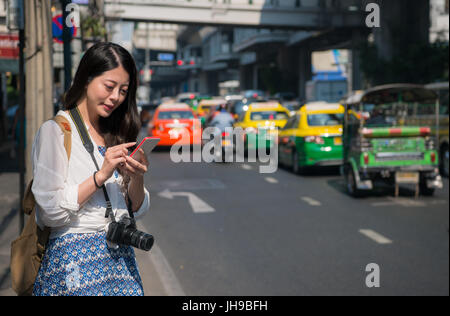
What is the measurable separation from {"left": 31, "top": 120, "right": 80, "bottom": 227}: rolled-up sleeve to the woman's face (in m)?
0.16

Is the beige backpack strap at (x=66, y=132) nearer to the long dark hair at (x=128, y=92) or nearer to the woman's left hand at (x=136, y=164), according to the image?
the long dark hair at (x=128, y=92)

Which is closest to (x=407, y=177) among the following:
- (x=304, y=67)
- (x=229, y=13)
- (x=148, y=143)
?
(x=148, y=143)

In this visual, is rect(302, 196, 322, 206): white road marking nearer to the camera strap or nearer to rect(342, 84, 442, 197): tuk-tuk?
rect(342, 84, 442, 197): tuk-tuk

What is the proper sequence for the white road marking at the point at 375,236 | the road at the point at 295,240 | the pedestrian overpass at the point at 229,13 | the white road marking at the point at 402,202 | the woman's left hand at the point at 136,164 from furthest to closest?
1. the pedestrian overpass at the point at 229,13
2. the white road marking at the point at 402,202
3. the white road marking at the point at 375,236
4. the road at the point at 295,240
5. the woman's left hand at the point at 136,164

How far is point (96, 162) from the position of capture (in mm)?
2273

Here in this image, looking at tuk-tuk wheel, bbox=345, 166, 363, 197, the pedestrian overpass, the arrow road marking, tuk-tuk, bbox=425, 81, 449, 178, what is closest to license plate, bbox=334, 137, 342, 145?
tuk-tuk wheel, bbox=345, 166, 363, 197

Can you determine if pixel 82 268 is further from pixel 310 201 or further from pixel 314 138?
pixel 314 138

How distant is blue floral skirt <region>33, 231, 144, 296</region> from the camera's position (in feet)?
7.80

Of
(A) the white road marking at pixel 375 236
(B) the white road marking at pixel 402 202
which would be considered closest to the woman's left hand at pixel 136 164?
(A) the white road marking at pixel 375 236

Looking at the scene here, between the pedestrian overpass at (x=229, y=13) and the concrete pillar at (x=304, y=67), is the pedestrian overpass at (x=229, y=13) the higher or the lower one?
the higher one

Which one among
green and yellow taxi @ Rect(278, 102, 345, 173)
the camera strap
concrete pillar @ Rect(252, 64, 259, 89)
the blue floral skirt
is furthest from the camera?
concrete pillar @ Rect(252, 64, 259, 89)

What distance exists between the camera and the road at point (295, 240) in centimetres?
856

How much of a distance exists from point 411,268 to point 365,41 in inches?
1209
